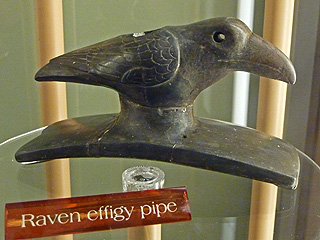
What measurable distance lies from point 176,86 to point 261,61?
11cm

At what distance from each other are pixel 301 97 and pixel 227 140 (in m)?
0.38

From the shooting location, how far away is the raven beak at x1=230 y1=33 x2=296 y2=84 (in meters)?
0.67

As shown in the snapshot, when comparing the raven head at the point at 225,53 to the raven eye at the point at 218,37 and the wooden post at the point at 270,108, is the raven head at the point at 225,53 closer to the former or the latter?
the raven eye at the point at 218,37

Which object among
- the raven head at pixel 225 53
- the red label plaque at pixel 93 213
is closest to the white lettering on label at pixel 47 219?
the red label plaque at pixel 93 213

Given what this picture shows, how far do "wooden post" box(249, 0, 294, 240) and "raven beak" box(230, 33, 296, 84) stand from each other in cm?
18

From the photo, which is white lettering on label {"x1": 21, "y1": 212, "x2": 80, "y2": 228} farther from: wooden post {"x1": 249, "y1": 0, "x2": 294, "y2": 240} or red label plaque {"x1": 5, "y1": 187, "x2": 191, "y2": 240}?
wooden post {"x1": 249, "y1": 0, "x2": 294, "y2": 240}

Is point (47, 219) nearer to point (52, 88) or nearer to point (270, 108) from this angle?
point (52, 88)

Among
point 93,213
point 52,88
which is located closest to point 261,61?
point 93,213

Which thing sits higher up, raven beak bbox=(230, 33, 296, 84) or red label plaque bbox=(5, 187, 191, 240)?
raven beak bbox=(230, 33, 296, 84)

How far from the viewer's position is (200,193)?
0.76 meters

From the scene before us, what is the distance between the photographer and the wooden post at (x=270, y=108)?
2.36 feet

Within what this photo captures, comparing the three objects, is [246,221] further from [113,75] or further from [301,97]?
[301,97]

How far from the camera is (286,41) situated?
89 centimetres

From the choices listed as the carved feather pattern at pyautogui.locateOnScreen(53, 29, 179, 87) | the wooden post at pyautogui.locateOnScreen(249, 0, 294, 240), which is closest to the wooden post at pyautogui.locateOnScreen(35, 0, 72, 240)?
the carved feather pattern at pyautogui.locateOnScreen(53, 29, 179, 87)
